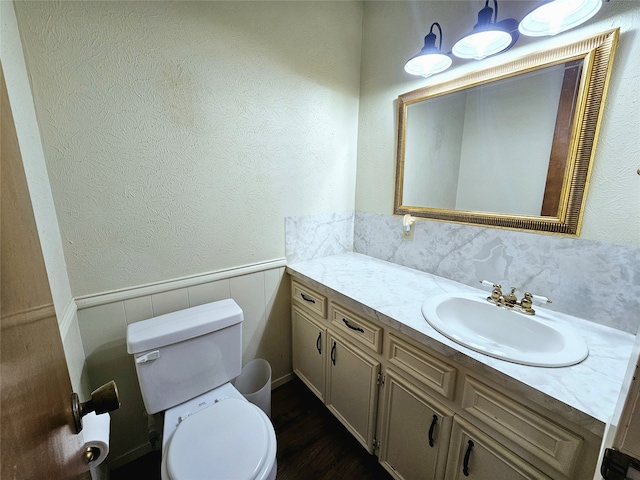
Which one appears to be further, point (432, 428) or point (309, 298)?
point (309, 298)

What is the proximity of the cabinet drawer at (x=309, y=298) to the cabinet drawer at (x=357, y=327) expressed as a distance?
→ 71 millimetres

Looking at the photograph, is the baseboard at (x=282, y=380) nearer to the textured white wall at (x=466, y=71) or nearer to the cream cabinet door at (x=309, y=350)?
the cream cabinet door at (x=309, y=350)

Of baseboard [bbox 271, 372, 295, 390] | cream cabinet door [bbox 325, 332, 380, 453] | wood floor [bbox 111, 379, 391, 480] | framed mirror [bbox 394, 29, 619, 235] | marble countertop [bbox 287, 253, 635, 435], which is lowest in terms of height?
wood floor [bbox 111, 379, 391, 480]

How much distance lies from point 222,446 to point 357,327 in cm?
68

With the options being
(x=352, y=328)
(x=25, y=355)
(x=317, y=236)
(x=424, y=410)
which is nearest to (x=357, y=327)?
(x=352, y=328)

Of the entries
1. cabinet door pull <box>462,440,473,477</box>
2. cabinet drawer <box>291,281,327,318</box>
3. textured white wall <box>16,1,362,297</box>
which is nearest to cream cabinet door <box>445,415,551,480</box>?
cabinet door pull <box>462,440,473,477</box>

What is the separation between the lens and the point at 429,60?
132cm

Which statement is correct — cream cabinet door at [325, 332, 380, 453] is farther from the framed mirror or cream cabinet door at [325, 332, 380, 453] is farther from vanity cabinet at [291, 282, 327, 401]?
the framed mirror

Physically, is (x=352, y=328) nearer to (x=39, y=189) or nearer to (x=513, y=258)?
(x=513, y=258)

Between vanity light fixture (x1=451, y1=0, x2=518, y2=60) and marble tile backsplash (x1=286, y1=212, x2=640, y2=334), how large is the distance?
77cm

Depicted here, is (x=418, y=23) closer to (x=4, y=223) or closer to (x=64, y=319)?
(x=4, y=223)

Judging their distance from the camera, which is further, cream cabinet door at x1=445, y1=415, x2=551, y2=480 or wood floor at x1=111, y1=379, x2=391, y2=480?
wood floor at x1=111, y1=379, x2=391, y2=480

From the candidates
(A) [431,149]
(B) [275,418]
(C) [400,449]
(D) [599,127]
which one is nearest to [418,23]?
(A) [431,149]

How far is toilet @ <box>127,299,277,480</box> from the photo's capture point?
0.89 m
